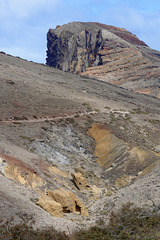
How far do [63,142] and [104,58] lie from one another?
82810 mm

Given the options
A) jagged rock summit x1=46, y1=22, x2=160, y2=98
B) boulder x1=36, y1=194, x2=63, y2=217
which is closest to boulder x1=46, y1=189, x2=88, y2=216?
boulder x1=36, y1=194, x2=63, y2=217

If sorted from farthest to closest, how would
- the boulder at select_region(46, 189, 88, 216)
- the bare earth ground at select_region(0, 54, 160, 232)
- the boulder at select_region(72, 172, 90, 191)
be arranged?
the boulder at select_region(72, 172, 90, 191) < the boulder at select_region(46, 189, 88, 216) < the bare earth ground at select_region(0, 54, 160, 232)

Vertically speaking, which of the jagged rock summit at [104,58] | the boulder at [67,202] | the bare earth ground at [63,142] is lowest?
the boulder at [67,202]

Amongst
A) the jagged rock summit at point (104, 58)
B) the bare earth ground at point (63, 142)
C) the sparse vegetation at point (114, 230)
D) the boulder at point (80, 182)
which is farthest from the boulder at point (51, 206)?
the jagged rock summit at point (104, 58)

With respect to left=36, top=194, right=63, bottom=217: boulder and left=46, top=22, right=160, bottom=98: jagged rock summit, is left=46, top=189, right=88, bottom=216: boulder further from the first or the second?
left=46, top=22, right=160, bottom=98: jagged rock summit

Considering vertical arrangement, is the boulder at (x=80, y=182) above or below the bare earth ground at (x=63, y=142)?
below

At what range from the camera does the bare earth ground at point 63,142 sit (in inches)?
667

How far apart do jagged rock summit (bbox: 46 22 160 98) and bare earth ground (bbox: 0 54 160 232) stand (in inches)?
1278

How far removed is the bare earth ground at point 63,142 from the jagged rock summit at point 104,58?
32.5 metres

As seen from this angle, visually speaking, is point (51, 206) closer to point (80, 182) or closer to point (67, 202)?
point (67, 202)

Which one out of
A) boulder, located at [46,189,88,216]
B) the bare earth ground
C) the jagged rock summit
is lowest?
boulder, located at [46,189,88,216]

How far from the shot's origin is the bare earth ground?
17.0 m

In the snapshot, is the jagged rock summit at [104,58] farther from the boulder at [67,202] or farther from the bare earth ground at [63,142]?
the boulder at [67,202]

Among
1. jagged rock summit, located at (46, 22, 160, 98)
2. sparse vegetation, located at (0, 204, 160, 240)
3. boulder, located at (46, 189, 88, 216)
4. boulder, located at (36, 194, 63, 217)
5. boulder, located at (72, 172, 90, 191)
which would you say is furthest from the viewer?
jagged rock summit, located at (46, 22, 160, 98)
